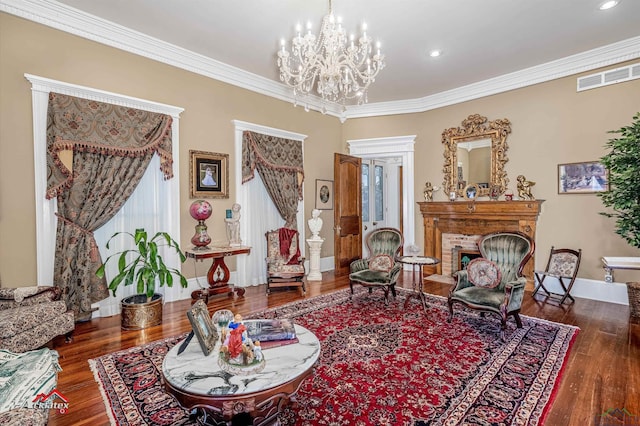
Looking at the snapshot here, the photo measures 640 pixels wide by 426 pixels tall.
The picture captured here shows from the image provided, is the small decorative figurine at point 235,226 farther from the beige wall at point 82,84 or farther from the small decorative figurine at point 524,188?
the small decorative figurine at point 524,188

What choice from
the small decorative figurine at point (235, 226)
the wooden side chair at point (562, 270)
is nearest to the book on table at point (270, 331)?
the small decorative figurine at point (235, 226)

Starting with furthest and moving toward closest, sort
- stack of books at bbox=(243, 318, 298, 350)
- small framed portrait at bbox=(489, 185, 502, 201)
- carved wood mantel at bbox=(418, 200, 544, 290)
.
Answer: small framed portrait at bbox=(489, 185, 502, 201)
carved wood mantel at bbox=(418, 200, 544, 290)
stack of books at bbox=(243, 318, 298, 350)

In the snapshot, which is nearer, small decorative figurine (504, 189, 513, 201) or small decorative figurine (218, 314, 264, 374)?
small decorative figurine (218, 314, 264, 374)

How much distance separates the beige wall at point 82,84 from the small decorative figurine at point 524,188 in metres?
4.15

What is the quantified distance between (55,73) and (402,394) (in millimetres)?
4665

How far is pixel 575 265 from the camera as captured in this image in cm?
452

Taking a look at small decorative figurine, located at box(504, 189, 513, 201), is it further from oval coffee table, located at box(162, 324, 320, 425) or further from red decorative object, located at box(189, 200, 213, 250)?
red decorative object, located at box(189, 200, 213, 250)

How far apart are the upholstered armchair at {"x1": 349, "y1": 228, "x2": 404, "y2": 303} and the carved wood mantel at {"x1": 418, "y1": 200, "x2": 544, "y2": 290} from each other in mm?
1496

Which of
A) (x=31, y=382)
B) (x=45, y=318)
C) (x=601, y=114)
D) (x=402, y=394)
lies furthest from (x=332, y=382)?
(x=601, y=114)

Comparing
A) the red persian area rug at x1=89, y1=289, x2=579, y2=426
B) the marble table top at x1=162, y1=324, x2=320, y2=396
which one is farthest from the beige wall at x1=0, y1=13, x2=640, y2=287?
the marble table top at x1=162, y1=324, x2=320, y2=396

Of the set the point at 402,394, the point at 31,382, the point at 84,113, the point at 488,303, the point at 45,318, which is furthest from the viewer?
the point at 84,113

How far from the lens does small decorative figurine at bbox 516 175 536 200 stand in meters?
5.06

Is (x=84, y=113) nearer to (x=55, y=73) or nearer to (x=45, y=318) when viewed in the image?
(x=55, y=73)

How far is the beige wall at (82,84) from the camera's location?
327 centimetres
